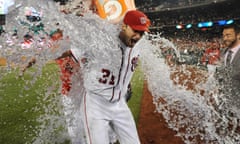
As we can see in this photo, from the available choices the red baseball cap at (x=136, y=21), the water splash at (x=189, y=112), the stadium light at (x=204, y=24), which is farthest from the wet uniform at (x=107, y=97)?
the stadium light at (x=204, y=24)

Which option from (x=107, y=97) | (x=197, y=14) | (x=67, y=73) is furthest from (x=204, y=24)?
(x=107, y=97)

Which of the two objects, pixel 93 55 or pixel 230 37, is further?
A: pixel 230 37

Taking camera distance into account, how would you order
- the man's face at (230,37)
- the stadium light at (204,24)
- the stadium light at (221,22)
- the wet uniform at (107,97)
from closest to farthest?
the wet uniform at (107,97) < the man's face at (230,37) < the stadium light at (221,22) < the stadium light at (204,24)

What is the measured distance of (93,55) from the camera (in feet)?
9.20

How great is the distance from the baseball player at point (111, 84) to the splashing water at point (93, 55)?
67 millimetres

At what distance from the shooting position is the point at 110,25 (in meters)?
2.85

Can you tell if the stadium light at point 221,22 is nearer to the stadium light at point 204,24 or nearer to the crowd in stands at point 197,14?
the crowd in stands at point 197,14

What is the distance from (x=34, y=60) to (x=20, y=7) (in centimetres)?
68

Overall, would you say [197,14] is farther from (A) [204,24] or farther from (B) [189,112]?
(B) [189,112]

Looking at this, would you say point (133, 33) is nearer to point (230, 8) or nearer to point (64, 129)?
point (64, 129)

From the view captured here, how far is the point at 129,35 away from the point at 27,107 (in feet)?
14.3

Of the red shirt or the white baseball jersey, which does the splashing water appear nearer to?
the white baseball jersey

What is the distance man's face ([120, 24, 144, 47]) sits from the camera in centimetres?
266

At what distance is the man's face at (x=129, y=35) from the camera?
8.71 feet
